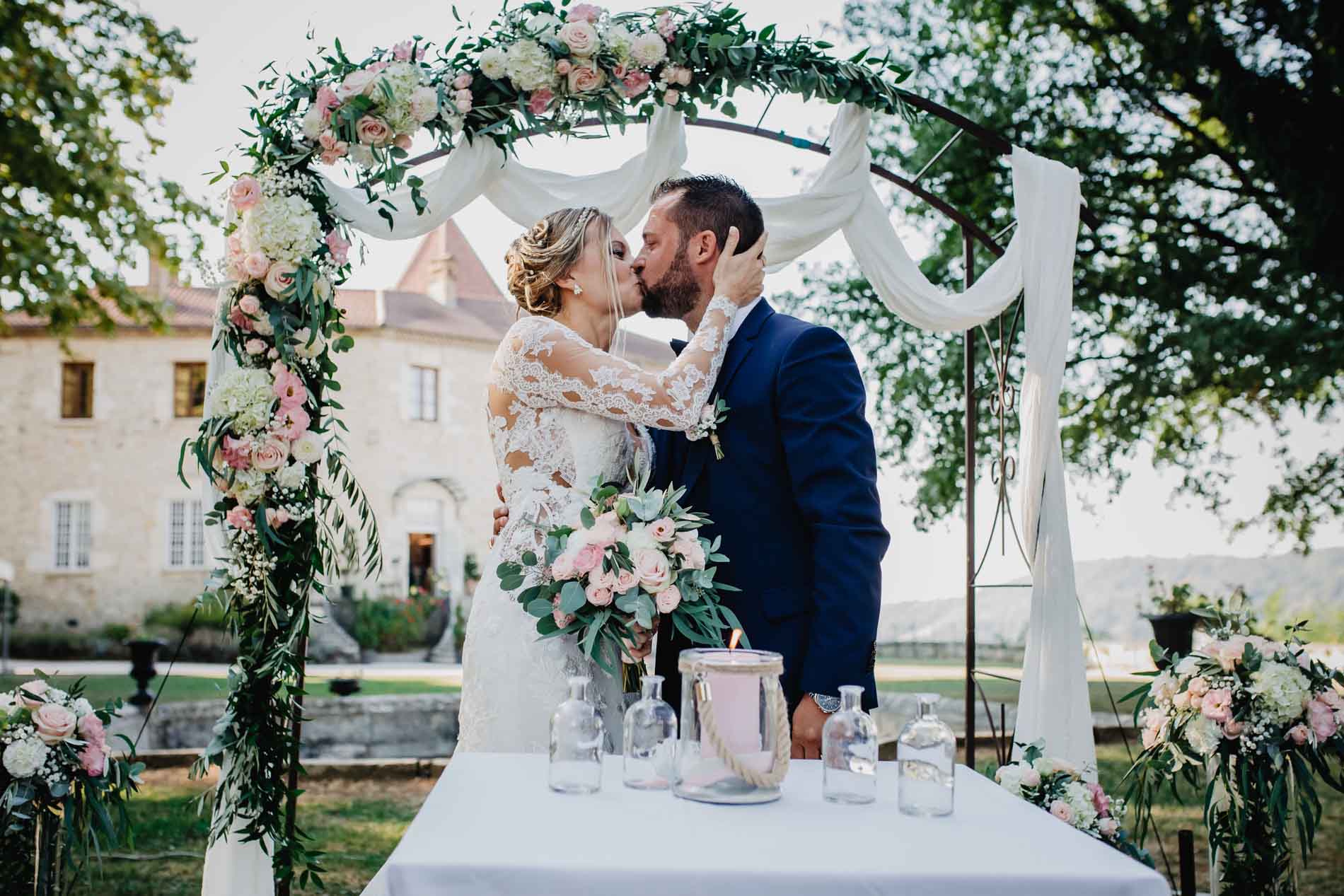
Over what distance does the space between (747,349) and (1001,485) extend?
3.16 m

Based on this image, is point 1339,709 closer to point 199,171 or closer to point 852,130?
point 852,130

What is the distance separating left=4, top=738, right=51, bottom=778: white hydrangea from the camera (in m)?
3.15

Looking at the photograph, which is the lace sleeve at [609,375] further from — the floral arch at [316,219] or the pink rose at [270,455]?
the pink rose at [270,455]

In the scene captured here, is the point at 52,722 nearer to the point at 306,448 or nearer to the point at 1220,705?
the point at 306,448

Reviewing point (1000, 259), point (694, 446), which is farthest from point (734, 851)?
point (1000, 259)

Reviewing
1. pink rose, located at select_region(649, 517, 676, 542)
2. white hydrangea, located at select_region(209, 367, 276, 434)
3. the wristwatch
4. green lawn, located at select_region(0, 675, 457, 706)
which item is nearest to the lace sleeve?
pink rose, located at select_region(649, 517, 676, 542)

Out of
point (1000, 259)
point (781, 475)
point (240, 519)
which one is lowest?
point (240, 519)

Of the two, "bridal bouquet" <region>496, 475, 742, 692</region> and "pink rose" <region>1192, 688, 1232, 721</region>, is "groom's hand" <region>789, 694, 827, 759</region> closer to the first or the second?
"bridal bouquet" <region>496, 475, 742, 692</region>

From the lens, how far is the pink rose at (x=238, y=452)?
3873 millimetres

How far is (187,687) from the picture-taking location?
46.5 ft

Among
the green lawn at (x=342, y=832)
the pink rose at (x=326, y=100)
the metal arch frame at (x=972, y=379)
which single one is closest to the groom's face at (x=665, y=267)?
the pink rose at (x=326, y=100)

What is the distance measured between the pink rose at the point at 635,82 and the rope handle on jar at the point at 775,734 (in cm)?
291

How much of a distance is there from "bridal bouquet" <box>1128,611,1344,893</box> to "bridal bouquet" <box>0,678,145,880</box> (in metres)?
3.29

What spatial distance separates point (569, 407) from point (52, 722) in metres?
1.82
